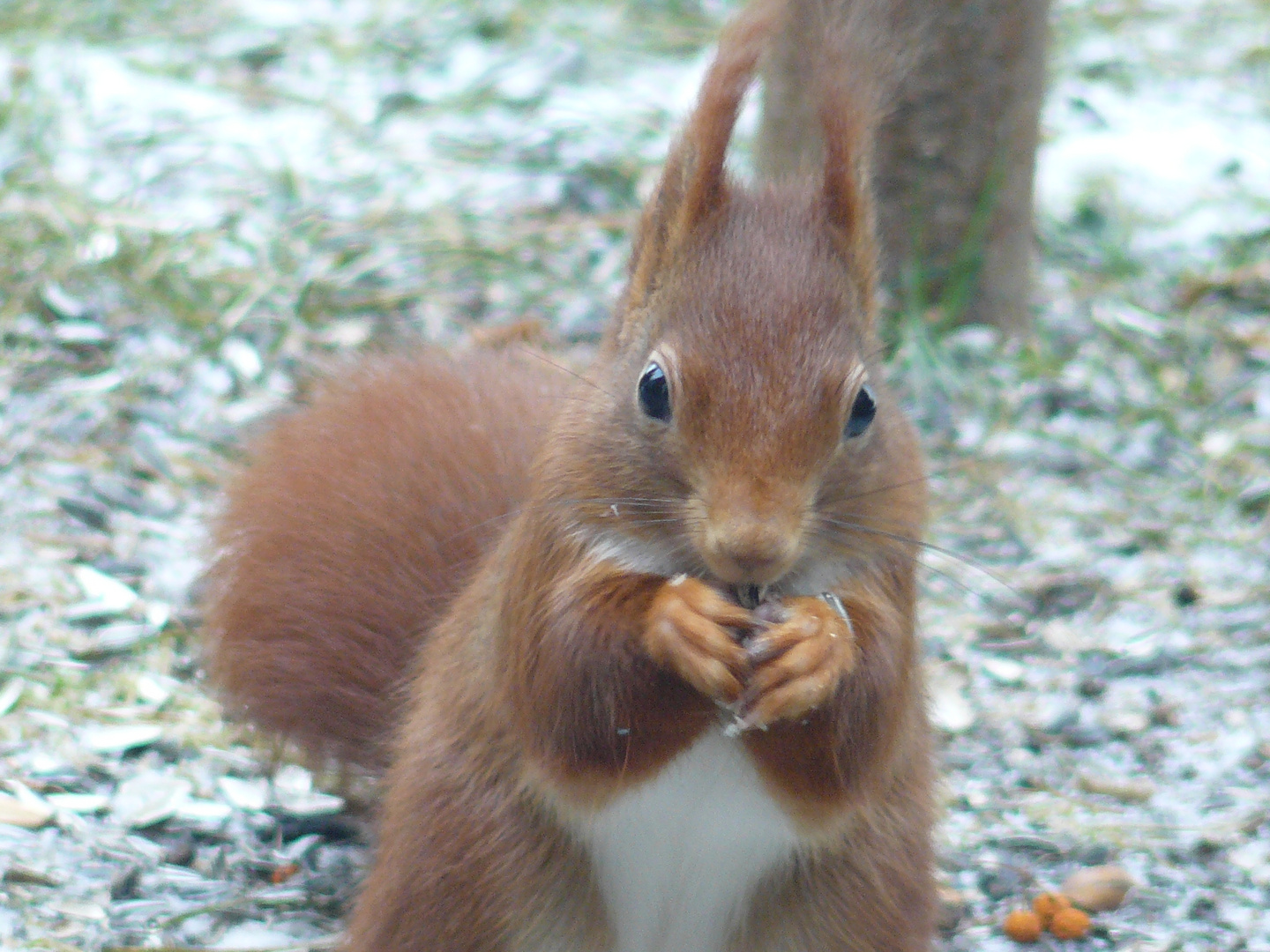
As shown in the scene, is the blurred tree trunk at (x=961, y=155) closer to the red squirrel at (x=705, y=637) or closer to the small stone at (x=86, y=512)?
the small stone at (x=86, y=512)

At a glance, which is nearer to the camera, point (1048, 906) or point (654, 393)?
point (654, 393)

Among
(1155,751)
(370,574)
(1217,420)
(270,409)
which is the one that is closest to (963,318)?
(1217,420)

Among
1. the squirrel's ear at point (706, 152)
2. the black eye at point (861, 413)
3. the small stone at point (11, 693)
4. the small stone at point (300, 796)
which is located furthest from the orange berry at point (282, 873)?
the black eye at point (861, 413)

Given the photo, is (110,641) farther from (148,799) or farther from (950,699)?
(950,699)

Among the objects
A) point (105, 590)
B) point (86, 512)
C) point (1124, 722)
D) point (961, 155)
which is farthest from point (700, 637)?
point (961, 155)

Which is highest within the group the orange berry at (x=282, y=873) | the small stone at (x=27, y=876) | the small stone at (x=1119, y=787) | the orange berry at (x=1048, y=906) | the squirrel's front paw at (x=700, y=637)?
the squirrel's front paw at (x=700, y=637)

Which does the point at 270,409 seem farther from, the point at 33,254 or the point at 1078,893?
the point at 1078,893

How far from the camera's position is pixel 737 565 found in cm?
154

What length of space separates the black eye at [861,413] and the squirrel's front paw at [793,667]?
205 millimetres

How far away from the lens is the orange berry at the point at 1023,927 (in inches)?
89.3

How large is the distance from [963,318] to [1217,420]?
0.60 m

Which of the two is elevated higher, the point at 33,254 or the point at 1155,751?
the point at 33,254

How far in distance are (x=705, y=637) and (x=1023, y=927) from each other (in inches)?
38.3

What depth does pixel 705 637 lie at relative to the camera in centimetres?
156
